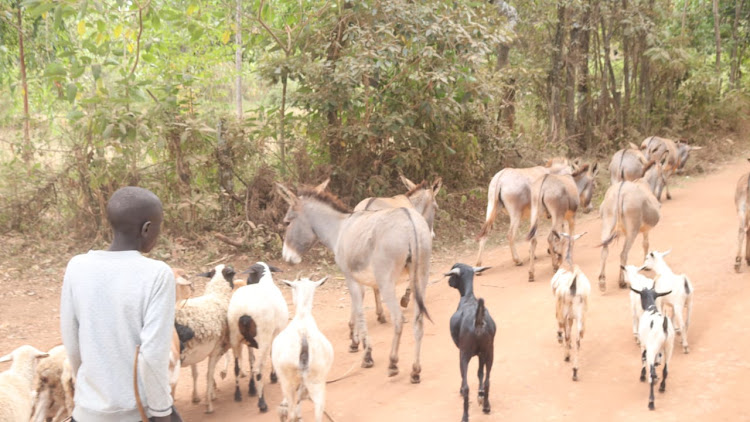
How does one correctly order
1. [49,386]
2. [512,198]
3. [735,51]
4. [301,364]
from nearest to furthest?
[301,364]
[49,386]
[512,198]
[735,51]

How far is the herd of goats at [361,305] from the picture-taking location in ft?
17.7

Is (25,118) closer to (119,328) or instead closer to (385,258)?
(385,258)

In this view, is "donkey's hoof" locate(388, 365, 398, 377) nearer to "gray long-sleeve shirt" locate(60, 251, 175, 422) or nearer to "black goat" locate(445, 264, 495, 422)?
"black goat" locate(445, 264, 495, 422)

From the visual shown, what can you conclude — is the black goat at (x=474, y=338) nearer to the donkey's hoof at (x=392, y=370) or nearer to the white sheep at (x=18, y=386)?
the donkey's hoof at (x=392, y=370)

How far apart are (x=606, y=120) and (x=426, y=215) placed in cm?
1150

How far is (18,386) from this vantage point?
197 inches

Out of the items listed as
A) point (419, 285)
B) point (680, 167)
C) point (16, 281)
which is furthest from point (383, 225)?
point (680, 167)

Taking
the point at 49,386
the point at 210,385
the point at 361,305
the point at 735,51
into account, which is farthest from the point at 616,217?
the point at 735,51

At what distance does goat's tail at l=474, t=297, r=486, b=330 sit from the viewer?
18.0 ft

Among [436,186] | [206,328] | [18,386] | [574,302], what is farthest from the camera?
[436,186]

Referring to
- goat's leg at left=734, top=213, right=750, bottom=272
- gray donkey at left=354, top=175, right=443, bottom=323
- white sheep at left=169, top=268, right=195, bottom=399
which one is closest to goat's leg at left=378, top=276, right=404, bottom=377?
gray donkey at left=354, top=175, right=443, bottom=323

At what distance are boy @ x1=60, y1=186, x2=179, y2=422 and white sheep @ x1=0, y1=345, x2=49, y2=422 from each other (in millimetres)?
2128

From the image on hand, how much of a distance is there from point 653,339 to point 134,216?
4.62 m

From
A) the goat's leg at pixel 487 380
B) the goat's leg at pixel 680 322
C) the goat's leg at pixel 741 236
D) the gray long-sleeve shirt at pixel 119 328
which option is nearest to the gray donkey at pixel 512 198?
the goat's leg at pixel 741 236
